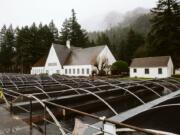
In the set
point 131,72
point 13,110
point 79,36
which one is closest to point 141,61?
point 131,72

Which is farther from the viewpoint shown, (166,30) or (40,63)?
(40,63)

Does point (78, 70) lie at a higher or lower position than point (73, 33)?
lower

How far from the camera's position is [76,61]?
170ft

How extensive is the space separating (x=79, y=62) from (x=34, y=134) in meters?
44.0

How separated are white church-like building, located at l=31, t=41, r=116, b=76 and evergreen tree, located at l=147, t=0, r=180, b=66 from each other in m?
10.4

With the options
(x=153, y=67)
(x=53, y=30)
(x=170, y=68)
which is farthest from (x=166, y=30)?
(x=53, y=30)

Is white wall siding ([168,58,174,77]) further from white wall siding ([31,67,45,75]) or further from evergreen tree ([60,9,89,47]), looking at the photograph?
evergreen tree ([60,9,89,47])

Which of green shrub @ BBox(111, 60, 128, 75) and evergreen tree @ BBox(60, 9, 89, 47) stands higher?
evergreen tree @ BBox(60, 9, 89, 47)

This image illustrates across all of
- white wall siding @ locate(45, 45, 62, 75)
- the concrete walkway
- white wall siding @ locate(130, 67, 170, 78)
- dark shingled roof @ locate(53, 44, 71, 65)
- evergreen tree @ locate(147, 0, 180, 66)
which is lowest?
the concrete walkway

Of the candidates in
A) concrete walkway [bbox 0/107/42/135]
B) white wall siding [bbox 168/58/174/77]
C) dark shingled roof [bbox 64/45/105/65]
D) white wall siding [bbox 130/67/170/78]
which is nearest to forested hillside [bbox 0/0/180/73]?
white wall siding [bbox 168/58/174/77]

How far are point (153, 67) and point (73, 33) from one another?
40283 mm

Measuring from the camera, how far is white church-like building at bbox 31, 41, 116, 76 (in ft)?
156

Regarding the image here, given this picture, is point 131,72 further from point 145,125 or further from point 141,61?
point 145,125

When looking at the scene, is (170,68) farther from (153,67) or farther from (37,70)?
(37,70)
